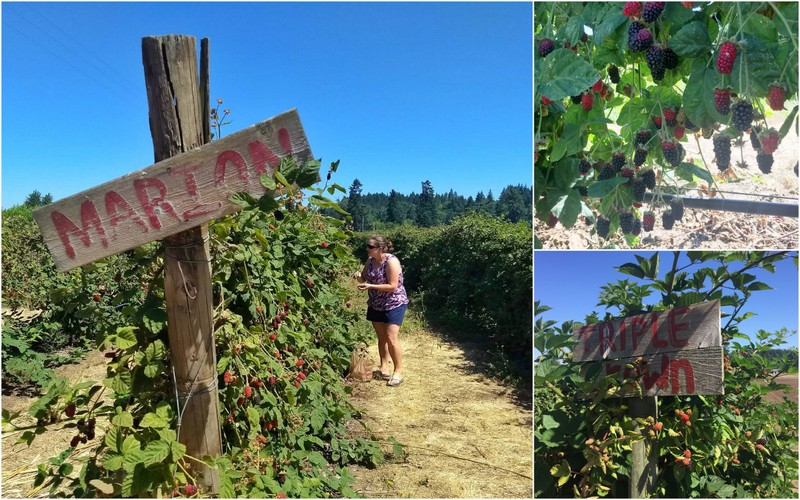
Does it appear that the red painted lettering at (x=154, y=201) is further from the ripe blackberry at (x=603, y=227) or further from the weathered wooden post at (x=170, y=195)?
the ripe blackberry at (x=603, y=227)

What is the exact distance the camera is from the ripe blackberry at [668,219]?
1.13m

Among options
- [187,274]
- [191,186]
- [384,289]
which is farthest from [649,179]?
[384,289]

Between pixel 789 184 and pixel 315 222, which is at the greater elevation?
pixel 315 222

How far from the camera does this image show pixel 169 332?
1.55 meters

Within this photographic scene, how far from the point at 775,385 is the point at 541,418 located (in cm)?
92

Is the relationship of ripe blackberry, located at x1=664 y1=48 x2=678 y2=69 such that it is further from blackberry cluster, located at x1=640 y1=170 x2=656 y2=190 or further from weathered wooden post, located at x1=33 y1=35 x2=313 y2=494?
weathered wooden post, located at x1=33 y1=35 x2=313 y2=494

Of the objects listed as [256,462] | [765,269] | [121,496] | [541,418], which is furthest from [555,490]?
[121,496]

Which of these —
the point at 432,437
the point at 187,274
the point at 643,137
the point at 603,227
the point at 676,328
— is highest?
the point at 643,137

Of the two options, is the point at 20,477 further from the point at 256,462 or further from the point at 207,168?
the point at 207,168

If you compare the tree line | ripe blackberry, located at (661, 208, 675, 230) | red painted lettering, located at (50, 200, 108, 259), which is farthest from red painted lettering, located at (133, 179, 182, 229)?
the tree line

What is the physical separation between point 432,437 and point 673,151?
2676 mm

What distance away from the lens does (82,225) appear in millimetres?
1315

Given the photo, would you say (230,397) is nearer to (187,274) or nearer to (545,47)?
(187,274)

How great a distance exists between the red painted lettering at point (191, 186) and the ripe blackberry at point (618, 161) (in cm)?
99
